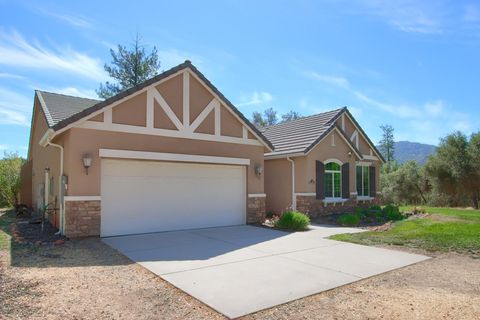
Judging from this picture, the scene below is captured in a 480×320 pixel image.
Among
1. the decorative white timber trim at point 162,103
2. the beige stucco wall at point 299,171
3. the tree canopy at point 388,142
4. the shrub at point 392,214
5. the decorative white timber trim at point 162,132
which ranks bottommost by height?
the shrub at point 392,214

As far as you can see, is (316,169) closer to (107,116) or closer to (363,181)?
(363,181)

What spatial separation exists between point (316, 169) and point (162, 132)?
7.43 metres

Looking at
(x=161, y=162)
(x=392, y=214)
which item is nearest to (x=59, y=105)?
(x=161, y=162)

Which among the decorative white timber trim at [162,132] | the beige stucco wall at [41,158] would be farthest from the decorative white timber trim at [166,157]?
the beige stucco wall at [41,158]

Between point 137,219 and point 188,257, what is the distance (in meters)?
3.77

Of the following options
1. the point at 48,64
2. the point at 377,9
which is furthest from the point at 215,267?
the point at 48,64

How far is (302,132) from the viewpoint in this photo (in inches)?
700

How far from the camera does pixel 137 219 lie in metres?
11.1

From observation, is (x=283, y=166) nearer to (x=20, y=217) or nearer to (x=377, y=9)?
(x=377, y=9)

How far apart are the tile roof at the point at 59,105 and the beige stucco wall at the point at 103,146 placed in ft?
4.69

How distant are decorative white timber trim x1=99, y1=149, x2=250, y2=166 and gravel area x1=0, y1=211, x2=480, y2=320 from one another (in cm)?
374

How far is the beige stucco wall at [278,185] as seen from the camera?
16219mm

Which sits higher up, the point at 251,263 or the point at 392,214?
the point at 392,214

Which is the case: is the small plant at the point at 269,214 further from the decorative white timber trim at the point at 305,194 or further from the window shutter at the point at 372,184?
the window shutter at the point at 372,184
